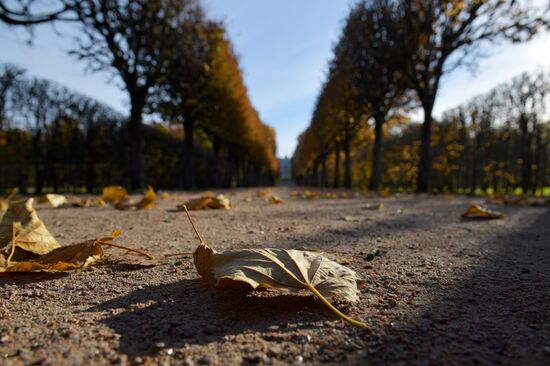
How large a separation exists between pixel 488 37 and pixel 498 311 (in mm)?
12772

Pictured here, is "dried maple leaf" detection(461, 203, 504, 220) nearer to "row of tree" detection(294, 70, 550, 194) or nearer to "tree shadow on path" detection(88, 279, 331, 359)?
"tree shadow on path" detection(88, 279, 331, 359)

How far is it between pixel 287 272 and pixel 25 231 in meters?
1.17

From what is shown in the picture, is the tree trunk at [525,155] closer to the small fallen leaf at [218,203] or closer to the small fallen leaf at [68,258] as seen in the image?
the small fallen leaf at [218,203]

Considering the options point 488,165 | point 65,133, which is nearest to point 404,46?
point 65,133

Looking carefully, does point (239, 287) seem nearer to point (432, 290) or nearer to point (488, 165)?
point (432, 290)

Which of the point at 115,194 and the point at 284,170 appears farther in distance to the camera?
the point at 284,170

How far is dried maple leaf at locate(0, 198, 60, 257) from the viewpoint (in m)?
1.39

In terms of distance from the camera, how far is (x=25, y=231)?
4.69 feet

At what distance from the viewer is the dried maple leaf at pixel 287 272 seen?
92cm

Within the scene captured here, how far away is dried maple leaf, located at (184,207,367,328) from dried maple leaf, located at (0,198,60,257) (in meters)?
0.85

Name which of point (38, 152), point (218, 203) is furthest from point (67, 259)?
point (38, 152)

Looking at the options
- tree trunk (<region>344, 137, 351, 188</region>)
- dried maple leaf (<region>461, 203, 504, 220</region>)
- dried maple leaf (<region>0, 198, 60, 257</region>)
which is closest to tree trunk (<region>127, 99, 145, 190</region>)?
dried maple leaf (<region>461, 203, 504, 220</region>)

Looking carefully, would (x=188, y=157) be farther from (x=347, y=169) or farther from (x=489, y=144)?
(x=489, y=144)

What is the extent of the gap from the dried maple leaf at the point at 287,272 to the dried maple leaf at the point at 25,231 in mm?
850
